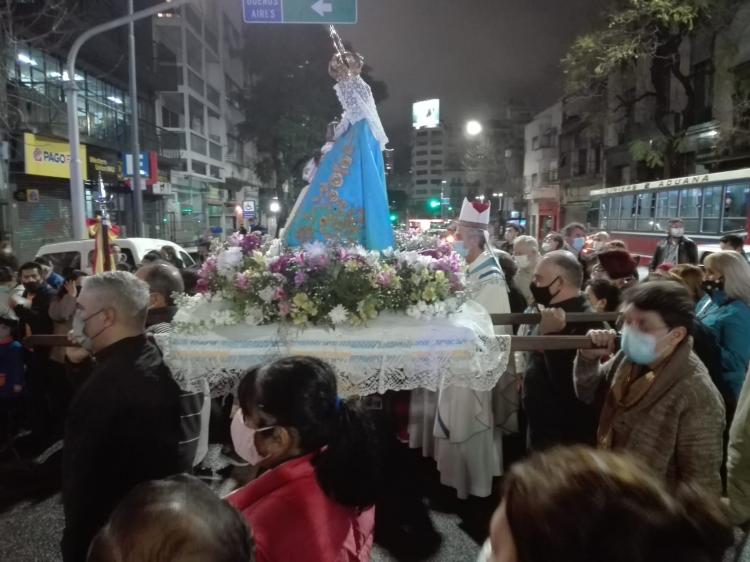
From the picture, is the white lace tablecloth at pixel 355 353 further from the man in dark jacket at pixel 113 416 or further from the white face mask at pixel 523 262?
the white face mask at pixel 523 262

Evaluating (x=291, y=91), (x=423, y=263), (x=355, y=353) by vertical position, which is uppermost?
(x=291, y=91)

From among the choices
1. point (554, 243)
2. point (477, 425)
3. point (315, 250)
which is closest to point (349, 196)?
point (315, 250)

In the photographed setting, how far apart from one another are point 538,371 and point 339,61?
2448mm

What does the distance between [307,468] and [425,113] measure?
196ft

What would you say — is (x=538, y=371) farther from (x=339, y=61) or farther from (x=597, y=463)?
(x=597, y=463)

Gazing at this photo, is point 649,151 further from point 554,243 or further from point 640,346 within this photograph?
point 640,346

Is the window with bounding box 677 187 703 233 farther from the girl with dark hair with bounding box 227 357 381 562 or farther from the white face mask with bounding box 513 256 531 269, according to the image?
the girl with dark hair with bounding box 227 357 381 562

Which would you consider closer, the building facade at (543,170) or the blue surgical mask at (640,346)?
the blue surgical mask at (640,346)

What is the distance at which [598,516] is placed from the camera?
963 millimetres

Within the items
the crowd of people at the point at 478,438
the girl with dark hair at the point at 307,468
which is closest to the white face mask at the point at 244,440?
the crowd of people at the point at 478,438

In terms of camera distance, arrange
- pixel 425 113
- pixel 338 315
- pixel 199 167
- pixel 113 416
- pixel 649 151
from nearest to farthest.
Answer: pixel 113 416 → pixel 338 315 → pixel 649 151 → pixel 199 167 → pixel 425 113

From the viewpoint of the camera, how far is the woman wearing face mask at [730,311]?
4285mm

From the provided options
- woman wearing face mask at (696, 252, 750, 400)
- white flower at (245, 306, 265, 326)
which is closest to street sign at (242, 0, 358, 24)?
woman wearing face mask at (696, 252, 750, 400)

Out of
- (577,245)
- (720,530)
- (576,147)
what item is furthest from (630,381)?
(576,147)
